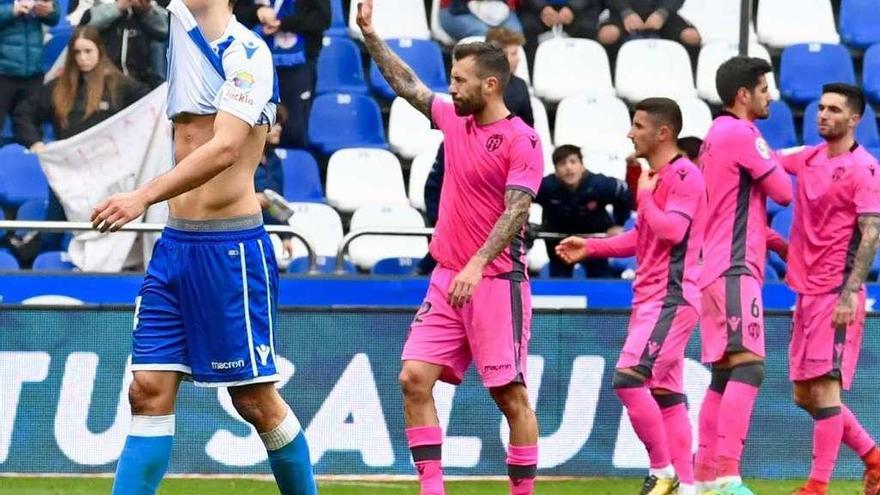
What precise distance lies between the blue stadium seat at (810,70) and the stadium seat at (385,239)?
348 centimetres

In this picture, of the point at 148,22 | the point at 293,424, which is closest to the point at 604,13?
the point at 148,22

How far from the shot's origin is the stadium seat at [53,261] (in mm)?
10383

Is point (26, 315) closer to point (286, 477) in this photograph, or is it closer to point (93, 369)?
point (93, 369)

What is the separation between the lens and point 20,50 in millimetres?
11406

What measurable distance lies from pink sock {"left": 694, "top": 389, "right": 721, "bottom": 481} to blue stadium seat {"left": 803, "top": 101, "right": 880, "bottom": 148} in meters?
4.77

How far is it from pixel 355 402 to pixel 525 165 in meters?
2.68

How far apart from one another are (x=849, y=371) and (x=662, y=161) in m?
1.37

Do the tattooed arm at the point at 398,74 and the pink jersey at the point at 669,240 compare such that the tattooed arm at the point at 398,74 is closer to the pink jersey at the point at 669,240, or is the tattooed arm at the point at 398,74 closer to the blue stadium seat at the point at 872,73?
the pink jersey at the point at 669,240

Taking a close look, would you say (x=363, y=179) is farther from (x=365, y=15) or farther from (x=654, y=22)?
(x=365, y=15)

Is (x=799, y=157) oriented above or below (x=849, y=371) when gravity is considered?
above

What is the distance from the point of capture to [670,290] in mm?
8398

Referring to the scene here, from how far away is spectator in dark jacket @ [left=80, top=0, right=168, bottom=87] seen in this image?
1112cm

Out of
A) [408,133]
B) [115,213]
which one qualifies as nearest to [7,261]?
[408,133]

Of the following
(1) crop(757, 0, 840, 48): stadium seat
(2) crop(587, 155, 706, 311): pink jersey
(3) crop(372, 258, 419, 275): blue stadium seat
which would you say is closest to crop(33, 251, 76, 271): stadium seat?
(3) crop(372, 258, 419, 275): blue stadium seat
